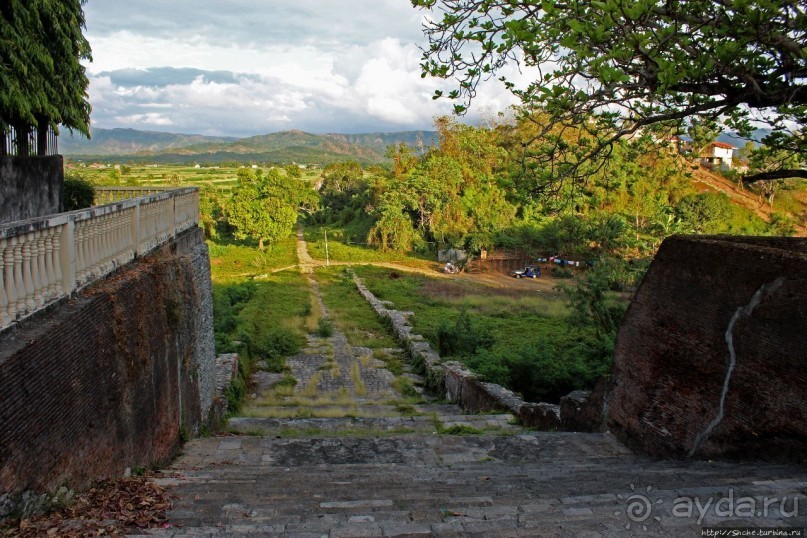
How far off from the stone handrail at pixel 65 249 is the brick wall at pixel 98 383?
0.46 feet

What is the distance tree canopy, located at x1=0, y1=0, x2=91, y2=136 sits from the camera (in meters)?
8.83

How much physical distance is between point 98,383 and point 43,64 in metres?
7.07

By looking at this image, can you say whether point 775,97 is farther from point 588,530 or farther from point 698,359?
point 588,530

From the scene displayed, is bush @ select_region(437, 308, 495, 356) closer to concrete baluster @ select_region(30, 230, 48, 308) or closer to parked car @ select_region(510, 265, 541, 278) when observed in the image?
concrete baluster @ select_region(30, 230, 48, 308)

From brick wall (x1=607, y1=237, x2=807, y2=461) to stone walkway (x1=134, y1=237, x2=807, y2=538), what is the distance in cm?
38

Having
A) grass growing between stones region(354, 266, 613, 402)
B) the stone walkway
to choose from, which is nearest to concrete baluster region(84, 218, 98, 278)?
the stone walkway

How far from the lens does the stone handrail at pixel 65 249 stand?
4.06 metres

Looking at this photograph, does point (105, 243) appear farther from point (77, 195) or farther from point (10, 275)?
point (77, 195)

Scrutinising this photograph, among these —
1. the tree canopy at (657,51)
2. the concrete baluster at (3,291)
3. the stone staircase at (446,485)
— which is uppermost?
the tree canopy at (657,51)

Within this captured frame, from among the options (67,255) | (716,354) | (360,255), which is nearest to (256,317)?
(67,255)

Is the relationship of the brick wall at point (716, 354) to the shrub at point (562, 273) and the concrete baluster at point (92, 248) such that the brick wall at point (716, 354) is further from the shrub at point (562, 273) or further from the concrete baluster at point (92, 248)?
the shrub at point (562, 273)

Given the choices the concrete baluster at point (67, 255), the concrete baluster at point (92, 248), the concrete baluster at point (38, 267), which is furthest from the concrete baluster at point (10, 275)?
the concrete baluster at point (92, 248)

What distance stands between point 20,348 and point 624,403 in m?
6.91

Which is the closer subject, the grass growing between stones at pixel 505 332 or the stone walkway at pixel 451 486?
the stone walkway at pixel 451 486
